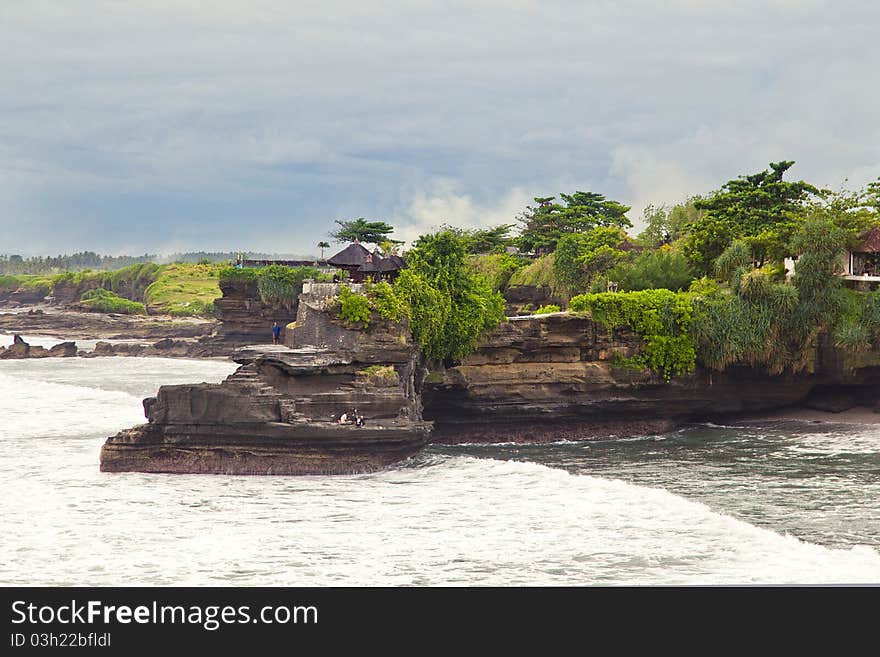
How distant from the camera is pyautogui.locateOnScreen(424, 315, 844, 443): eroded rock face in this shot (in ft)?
116

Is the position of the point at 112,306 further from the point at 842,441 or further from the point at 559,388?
the point at 842,441

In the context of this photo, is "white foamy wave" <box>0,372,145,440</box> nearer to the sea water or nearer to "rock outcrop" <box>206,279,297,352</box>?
the sea water

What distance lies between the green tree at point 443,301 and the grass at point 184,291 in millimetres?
65196

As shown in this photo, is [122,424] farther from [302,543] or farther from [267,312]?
[267,312]

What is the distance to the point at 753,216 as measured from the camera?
140 feet

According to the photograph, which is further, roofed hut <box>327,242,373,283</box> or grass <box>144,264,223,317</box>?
grass <box>144,264,223,317</box>

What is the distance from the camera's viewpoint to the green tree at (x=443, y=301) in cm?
3422

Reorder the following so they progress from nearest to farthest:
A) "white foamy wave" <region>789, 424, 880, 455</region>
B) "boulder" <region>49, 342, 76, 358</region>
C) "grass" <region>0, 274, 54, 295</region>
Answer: "white foamy wave" <region>789, 424, 880, 455</region> < "boulder" <region>49, 342, 76, 358</region> < "grass" <region>0, 274, 54, 295</region>

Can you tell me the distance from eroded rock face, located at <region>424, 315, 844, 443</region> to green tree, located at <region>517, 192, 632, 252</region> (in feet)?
84.3

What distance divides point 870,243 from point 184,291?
92.4 metres

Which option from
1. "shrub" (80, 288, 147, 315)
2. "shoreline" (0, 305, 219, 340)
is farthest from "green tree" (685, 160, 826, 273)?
"shrub" (80, 288, 147, 315)

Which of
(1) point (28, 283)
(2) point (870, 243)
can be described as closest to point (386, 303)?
(2) point (870, 243)

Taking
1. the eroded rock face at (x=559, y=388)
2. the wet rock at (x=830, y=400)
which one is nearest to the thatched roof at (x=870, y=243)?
the eroded rock face at (x=559, y=388)

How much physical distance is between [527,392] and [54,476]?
1676 centimetres
